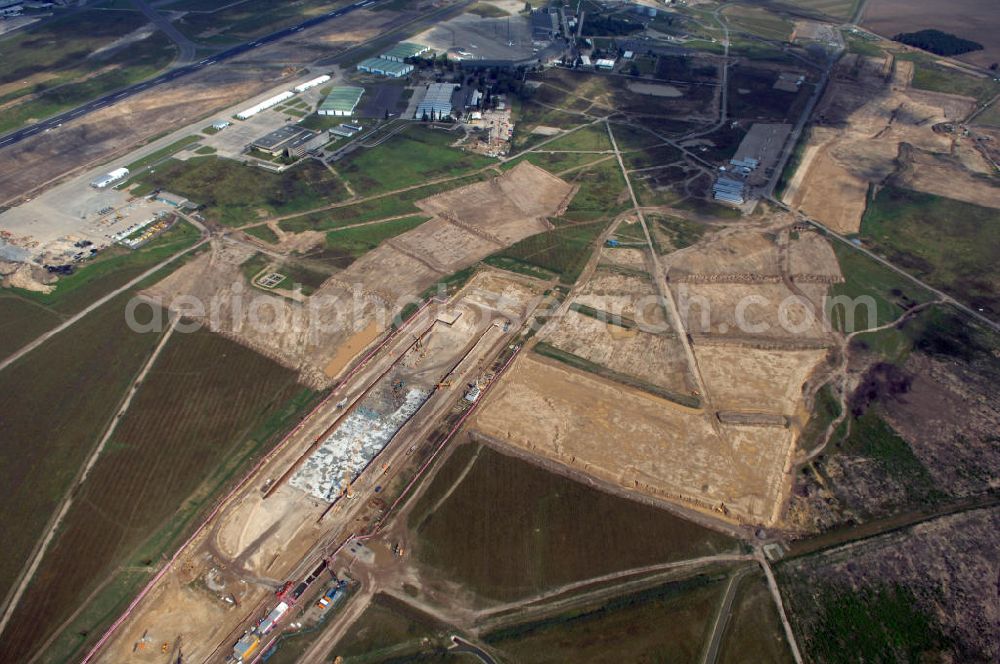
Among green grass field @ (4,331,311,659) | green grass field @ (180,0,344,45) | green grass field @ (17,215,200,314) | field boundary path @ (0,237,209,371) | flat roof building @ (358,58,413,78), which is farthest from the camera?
green grass field @ (180,0,344,45)

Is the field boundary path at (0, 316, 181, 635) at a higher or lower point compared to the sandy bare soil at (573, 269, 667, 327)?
lower

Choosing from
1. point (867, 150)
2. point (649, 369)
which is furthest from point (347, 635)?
point (867, 150)

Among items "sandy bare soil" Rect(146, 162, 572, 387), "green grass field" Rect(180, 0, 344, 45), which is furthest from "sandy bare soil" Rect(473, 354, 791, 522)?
"green grass field" Rect(180, 0, 344, 45)

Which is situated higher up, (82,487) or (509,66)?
(509,66)

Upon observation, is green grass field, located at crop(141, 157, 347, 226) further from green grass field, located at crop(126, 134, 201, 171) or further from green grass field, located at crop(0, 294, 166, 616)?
green grass field, located at crop(0, 294, 166, 616)

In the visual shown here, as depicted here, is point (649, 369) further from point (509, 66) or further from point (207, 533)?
point (509, 66)

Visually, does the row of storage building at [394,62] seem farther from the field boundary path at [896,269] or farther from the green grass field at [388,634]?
the green grass field at [388,634]
